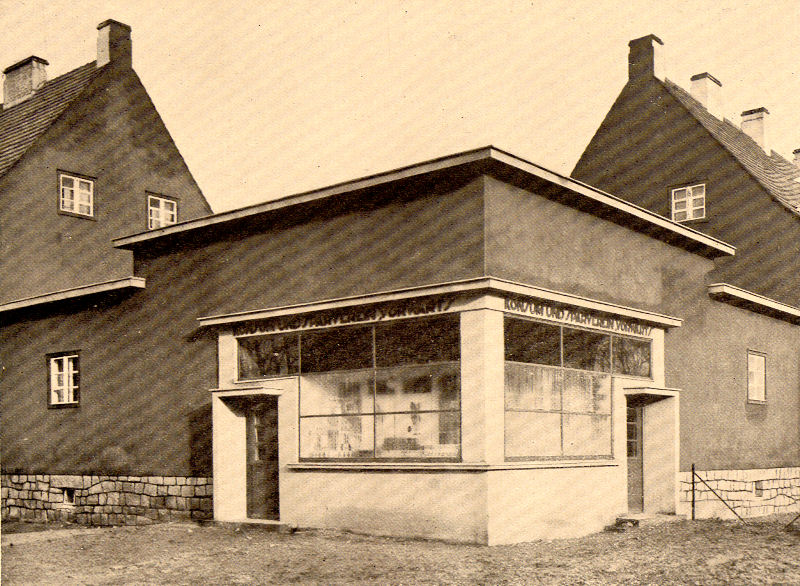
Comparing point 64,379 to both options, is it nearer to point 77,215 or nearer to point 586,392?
point 77,215

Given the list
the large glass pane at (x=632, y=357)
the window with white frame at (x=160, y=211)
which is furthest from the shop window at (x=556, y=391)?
the window with white frame at (x=160, y=211)

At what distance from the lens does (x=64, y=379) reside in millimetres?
20375

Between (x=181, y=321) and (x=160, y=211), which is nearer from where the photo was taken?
(x=181, y=321)

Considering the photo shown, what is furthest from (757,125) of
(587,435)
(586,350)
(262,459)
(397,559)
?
(397,559)

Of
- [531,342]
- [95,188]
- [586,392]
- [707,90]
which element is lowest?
[586,392]

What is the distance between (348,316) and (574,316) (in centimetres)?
366

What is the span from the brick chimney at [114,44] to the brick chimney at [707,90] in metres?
17.6

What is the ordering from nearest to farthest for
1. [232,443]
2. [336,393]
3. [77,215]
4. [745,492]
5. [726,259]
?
[336,393]
[232,443]
[745,492]
[77,215]
[726,259]

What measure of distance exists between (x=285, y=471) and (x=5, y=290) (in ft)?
35.6

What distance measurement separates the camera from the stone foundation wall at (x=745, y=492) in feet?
60.8

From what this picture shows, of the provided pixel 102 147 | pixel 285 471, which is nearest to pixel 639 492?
pixel 285 471

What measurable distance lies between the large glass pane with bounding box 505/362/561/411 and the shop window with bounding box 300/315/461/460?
0.86 m

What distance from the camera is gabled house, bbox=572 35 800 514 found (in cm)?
1939

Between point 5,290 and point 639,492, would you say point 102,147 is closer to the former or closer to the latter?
point 5,290
